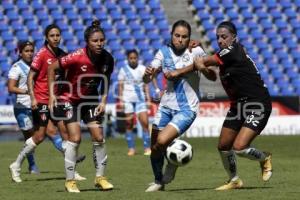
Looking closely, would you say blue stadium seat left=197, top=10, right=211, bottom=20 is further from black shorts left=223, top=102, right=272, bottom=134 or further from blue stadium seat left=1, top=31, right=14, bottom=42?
black shorts left=223, top=102, right=272, bottom=134

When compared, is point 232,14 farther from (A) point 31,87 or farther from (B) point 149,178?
(A) point 31,87

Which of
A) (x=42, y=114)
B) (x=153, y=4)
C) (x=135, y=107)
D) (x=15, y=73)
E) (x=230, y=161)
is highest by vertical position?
(x=153, y=4)

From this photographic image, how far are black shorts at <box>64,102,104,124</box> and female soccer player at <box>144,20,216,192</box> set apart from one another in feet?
2.62

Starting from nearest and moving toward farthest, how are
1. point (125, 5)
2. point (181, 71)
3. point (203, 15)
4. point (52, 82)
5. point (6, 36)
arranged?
point (181, 71), point (52, 82), point (6, 36), point (125, 5), point (203, 15)

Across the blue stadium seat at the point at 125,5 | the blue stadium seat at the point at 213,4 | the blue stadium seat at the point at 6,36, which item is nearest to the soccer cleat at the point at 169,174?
the blue stadium seat at the point at 6,36

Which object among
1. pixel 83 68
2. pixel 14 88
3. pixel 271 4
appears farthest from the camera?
pixel 271 4

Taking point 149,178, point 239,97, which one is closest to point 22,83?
point 149,178

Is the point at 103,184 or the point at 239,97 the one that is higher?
the point at 239,97

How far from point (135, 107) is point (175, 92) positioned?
29.0 feet

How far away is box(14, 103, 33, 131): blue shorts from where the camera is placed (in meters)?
13.8

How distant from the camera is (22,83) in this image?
13883 millimetres

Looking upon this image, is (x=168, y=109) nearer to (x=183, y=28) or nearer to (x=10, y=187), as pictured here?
(x=183, y=28)

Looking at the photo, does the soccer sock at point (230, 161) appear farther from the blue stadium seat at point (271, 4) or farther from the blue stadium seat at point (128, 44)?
the blue stadium seat at point (271, 4)

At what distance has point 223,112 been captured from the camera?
81.0 ft
